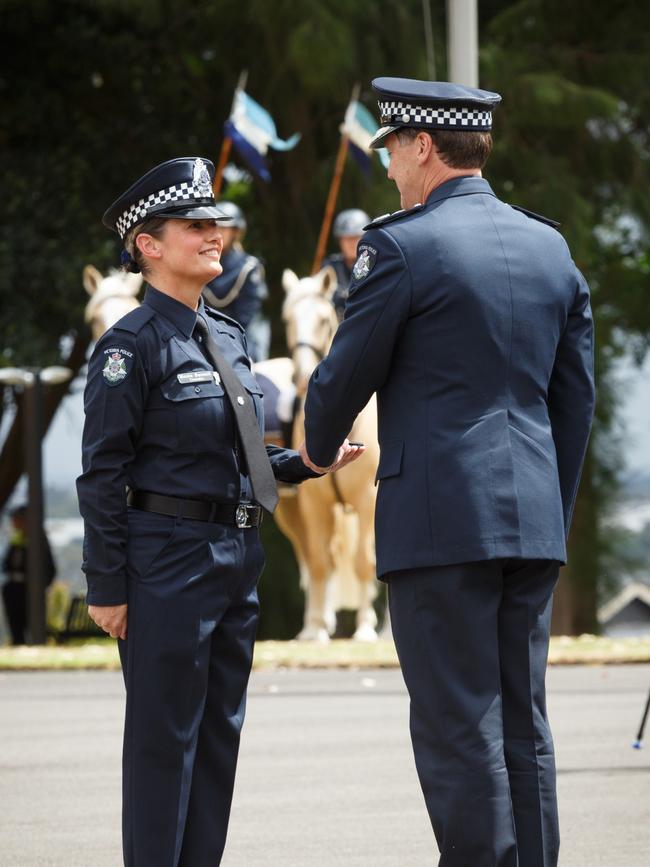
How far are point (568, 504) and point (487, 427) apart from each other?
47cm

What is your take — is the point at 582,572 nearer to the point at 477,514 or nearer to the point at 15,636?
the point at 15,636

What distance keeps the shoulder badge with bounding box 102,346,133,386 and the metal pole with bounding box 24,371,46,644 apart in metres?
13.4

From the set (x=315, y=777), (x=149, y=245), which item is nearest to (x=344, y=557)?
(x=315, y=777)

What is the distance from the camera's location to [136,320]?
5.22 metres

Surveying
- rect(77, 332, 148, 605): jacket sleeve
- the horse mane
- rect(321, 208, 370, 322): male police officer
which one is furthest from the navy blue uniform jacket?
the horse mane

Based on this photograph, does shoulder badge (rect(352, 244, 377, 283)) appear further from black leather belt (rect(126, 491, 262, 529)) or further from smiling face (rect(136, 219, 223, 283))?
black leather belt (rect(126, 491, 262, 529))

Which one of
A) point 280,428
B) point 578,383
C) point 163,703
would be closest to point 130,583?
point 163,703

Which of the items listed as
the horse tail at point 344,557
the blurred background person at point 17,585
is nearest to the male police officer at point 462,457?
the horse tail at point 344,557

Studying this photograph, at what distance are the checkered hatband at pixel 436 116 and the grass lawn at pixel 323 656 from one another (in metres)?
9.35

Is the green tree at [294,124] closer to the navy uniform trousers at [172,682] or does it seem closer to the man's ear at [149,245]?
the man's ear at [149,245]

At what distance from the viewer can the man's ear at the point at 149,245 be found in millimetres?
5305

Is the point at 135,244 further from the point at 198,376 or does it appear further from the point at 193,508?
the point at 193,508

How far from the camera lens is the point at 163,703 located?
505 cm

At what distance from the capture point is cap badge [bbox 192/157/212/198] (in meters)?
5.29
